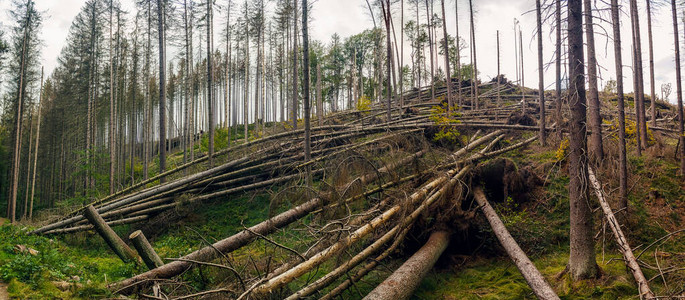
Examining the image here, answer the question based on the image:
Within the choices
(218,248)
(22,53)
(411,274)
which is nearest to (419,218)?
(411,274)

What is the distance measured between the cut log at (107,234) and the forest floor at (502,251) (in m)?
0.27

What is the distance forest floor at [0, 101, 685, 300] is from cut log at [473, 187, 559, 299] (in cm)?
42

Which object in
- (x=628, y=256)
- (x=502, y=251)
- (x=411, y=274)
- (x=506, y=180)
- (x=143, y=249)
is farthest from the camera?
(x=506, y=180)

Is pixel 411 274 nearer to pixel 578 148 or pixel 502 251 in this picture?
pixel 502 251

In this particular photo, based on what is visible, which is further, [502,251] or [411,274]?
[502,251]

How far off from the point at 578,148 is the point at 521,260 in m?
1.82

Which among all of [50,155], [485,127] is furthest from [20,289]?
[50,155]

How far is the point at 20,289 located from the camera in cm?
417

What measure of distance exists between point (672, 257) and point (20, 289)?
9.19m

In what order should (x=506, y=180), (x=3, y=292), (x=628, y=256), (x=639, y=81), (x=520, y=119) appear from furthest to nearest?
(x=520, y=119) → (x=639, y=81) → (x=506, y=180) → (x=3, y=292) → (x=628, y=256)

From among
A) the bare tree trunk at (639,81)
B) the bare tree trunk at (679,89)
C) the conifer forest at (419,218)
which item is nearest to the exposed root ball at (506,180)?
the conifer forest at (419,218)

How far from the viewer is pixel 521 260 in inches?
180

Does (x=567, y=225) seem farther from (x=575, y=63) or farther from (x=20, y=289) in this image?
(x=20, y=289)

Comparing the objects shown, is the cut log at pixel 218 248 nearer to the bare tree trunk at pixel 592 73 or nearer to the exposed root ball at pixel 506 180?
the exposed root ball at pixel 506 180
